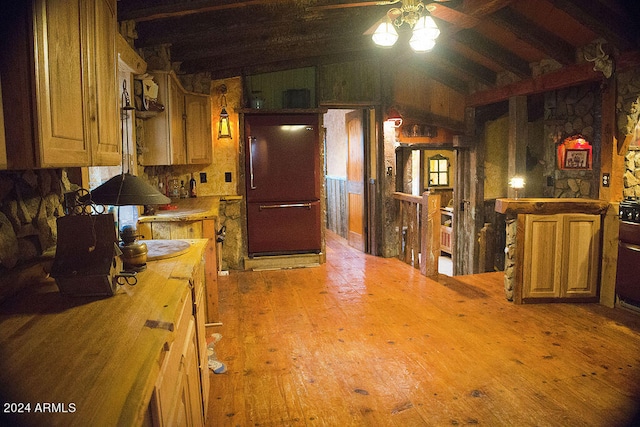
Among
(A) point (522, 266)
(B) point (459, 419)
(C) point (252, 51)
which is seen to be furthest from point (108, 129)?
(A) point (522, 266)

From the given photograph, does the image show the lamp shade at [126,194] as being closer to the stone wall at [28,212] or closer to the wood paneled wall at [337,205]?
the stone wall at [28,212]

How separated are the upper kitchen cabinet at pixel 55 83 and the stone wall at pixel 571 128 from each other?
5565mm

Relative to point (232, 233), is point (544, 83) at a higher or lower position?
higher

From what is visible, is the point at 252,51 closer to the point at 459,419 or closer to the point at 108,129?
the point at 108,129

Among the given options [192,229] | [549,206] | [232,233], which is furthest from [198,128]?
[549,206]

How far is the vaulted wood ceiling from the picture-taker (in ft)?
12.1

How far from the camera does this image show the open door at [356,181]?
6.36 meters

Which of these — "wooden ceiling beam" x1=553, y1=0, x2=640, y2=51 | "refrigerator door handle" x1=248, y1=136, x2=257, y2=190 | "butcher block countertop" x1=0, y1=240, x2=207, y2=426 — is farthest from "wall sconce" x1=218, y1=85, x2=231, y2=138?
"butcher block countertop" x1=0, y1=240, x2=207, y2=426

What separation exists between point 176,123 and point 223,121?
132 cm

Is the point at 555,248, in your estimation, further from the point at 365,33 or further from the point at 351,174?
the point at 351,174

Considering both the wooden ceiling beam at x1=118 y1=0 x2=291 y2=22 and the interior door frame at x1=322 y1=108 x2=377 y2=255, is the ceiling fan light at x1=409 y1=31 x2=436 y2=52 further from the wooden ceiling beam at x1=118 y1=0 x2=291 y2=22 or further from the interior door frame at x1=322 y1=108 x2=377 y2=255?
the interior door frame at x1=322 y1=108 x2=377 y2=255

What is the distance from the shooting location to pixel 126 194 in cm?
200

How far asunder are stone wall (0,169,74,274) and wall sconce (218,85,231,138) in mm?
3239

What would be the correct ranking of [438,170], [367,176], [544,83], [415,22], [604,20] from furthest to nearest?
[438,170]
[367,176]
[544,83]
[604,20]
[415,22]
